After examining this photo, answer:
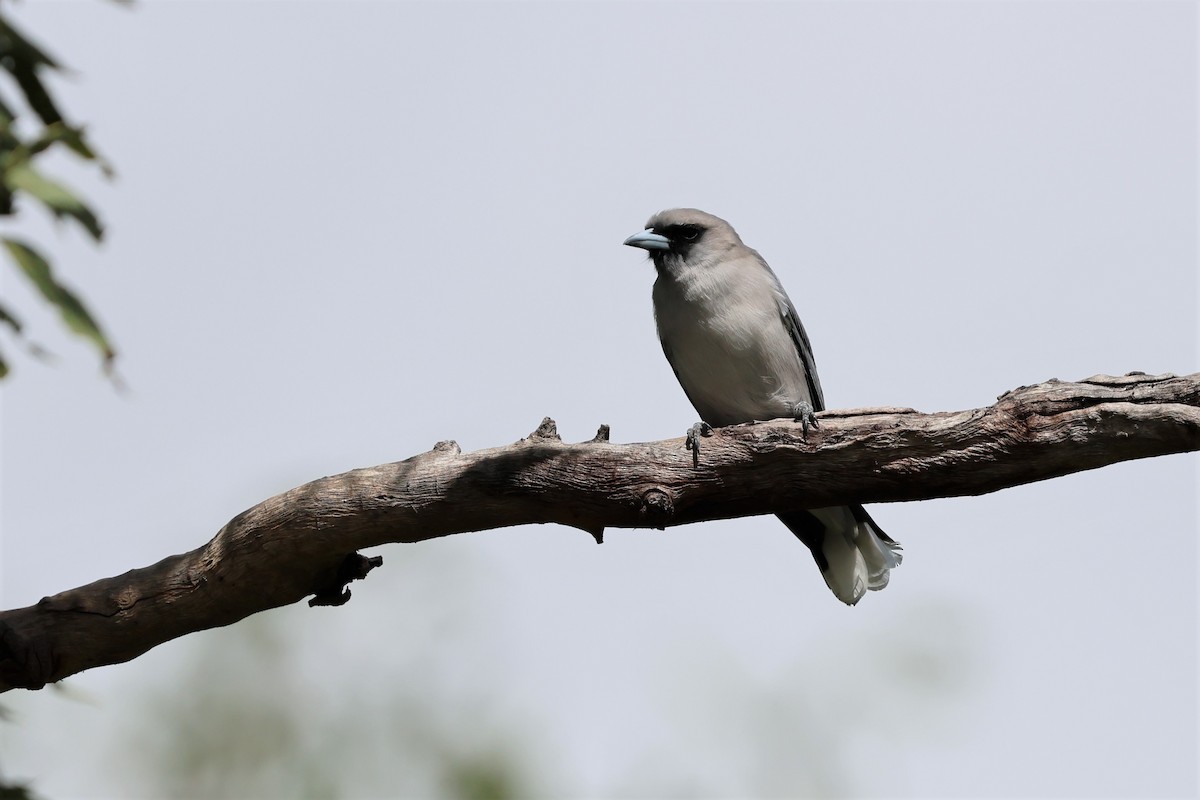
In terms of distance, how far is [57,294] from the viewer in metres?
1.88

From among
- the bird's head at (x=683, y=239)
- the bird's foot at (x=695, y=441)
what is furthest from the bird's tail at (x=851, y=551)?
the bird's foot at (x=695, y=441)

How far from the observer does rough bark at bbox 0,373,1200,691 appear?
4266mm

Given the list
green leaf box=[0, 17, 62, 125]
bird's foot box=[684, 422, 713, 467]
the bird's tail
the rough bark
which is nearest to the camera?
green leaf box=[0, 17, 62, 125]

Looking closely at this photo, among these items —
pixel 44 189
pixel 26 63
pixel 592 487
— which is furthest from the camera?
pixel 592 487

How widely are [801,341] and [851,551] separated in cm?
133

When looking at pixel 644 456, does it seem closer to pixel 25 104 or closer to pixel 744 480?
pixel 744 480

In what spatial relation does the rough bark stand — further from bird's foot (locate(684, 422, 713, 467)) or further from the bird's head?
the bird's head

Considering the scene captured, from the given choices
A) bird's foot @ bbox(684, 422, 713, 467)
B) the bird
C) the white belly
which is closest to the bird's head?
the bird

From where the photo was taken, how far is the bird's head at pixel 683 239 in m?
7.13

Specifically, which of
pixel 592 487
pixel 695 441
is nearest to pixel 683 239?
pixel 695 441

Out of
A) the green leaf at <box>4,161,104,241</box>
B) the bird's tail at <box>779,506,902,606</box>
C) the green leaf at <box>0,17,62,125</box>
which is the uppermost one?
the green leaf at <box>0,17,62,125</box>

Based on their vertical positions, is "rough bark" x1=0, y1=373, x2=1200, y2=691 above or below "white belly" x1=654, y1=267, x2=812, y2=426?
below

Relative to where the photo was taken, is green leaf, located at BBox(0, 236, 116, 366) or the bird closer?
green leaf, located at BBox(0, 236, 116, 366)

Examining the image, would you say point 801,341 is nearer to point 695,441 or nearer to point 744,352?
point 744,352
